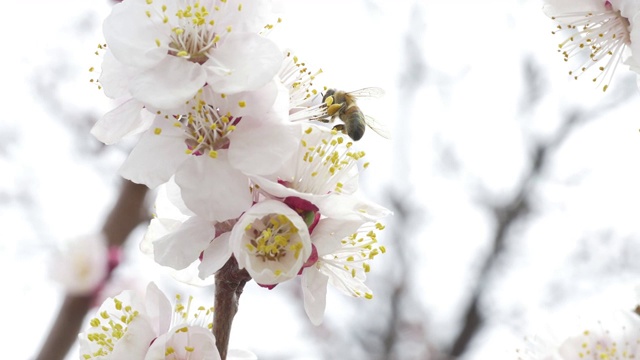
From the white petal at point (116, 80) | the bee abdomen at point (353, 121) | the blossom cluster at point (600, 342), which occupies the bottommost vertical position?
the blossom cluster at point (600, 342)

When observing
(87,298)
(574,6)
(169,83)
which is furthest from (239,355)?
(87,298)

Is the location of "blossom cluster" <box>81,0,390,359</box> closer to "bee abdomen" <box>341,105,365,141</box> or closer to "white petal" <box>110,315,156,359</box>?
"white petal" <box>110,315,156,359</box>

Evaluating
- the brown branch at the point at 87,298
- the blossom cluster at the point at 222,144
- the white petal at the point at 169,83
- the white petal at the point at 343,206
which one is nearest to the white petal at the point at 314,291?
the blossom cluster at the point at 222,144

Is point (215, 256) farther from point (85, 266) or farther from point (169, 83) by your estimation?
point (85, 266)

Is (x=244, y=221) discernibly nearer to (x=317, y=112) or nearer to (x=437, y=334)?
(x=317, y=112)

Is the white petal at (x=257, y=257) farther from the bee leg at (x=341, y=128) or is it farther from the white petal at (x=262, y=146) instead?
the bee leg at (x=341, y=128)

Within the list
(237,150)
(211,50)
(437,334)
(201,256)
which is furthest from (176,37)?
(437,334)
